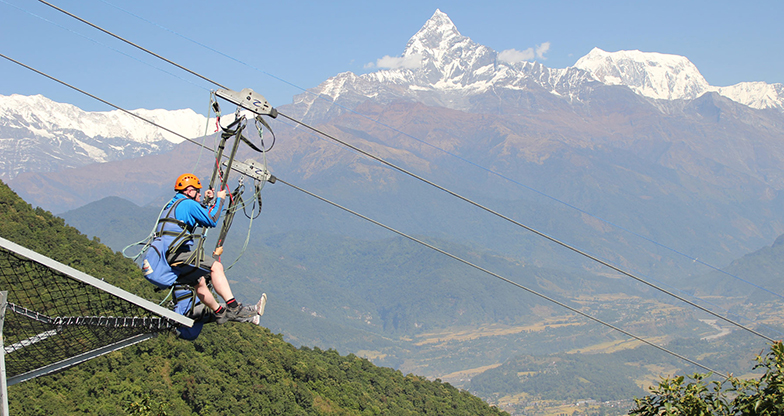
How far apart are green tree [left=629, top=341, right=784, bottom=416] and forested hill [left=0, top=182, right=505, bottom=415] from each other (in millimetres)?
27429

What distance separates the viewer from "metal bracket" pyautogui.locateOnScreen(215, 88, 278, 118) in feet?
39.6

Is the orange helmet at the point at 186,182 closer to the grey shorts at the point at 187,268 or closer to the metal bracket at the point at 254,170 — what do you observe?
the grey shorts at the point at 187,268

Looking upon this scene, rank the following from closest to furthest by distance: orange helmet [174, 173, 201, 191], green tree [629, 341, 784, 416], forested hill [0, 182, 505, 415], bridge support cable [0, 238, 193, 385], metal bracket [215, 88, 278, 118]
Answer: bridge support cable [0, 238, 193, 385] < green tree [629, 341, 784, 416] < orange helmet [174, 173, 201, 191] < metal bracket [215, 88, 278, 118] < forested hill [0, 182, 505, 415]

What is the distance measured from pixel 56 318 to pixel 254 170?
5.61 metres

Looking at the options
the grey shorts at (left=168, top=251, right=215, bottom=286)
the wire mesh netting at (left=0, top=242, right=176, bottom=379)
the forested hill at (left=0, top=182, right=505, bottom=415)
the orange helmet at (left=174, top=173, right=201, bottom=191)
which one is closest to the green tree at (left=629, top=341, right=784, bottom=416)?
the grey shorts at (left=168, top=251, right=215, bottom=286)

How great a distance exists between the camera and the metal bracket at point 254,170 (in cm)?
1316

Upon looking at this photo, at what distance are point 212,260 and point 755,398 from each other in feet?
30.4

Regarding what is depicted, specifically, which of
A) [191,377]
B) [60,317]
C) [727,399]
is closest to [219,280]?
[60,317]

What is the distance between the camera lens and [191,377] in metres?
51.0

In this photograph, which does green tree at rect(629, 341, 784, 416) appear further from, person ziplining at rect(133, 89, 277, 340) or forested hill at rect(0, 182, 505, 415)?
forested hill at rect(0, 182, 505, 415)

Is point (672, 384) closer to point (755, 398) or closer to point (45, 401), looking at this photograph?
point (755, 398)

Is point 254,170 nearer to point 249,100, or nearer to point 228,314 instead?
point 249,100

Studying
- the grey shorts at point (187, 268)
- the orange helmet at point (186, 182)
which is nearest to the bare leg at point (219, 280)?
the grey shorts at point (187, 268)

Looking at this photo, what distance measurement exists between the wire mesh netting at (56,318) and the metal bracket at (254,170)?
402 cm
